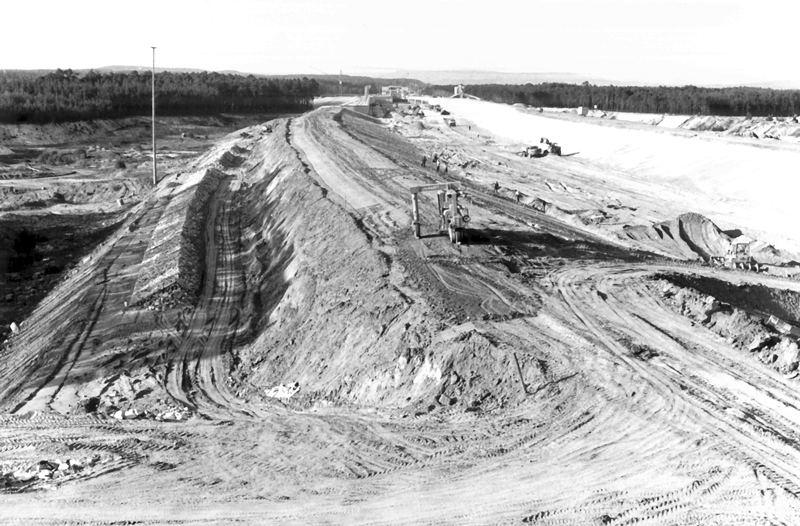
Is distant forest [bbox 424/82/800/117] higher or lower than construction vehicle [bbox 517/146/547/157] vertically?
higher

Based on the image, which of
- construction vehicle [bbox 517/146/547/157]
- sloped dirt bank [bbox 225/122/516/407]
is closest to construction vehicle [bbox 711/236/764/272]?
sloped dirt bank [bbox 225/122/516/407]

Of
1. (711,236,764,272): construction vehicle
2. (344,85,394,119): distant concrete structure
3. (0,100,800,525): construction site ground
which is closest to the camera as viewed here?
(0,100,800,525): construction site ground

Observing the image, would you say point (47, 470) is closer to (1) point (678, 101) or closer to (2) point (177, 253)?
(2) point (177, 253)

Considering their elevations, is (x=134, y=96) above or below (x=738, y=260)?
above

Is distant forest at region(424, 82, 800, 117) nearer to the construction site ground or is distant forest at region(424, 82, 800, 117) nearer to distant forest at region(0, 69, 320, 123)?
distant forest at region(0, 69, 320, 123)

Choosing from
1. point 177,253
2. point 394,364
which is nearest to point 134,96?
point 177,253

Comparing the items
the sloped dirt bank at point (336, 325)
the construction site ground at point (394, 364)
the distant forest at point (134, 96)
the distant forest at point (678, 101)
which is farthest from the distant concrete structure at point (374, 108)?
the sloped dirt bank at point (336, 325)

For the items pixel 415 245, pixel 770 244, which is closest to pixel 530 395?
pixel 415 245

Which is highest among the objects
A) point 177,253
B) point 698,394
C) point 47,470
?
point 177,253
